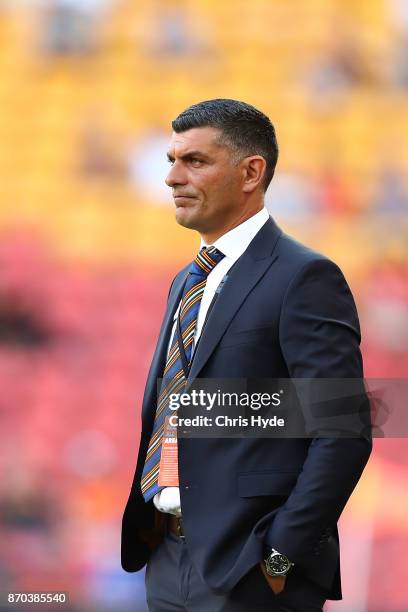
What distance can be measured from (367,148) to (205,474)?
5142 millimetres

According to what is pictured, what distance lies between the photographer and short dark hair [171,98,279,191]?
71.9 inches

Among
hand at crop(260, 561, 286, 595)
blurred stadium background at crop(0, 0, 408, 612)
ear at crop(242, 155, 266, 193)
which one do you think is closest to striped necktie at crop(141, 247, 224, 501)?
ear at crop(242, 155, 266, 193)

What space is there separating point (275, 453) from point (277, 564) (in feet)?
0.55

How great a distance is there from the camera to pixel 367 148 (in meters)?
6.59

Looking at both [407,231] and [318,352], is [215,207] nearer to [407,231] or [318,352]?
[318,352]

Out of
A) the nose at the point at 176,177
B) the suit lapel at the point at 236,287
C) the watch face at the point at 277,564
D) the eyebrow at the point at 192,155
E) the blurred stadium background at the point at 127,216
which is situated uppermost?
the blurred stadium background at the point at 127,216

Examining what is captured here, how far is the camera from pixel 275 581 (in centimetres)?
162

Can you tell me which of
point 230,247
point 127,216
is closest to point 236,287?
point 230,247

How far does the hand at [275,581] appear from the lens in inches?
63.5

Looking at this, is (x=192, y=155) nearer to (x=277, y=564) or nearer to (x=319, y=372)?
(x=319, y=372)

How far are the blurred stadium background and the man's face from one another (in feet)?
8.96

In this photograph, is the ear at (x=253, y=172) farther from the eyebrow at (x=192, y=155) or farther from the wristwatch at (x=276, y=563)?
the wristwatch at (x=276, y=563)

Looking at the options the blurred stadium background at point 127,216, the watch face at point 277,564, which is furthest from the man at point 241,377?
the blurred stadium background at point 127,216

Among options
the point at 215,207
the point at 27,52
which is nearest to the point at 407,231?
the point at 27,52
